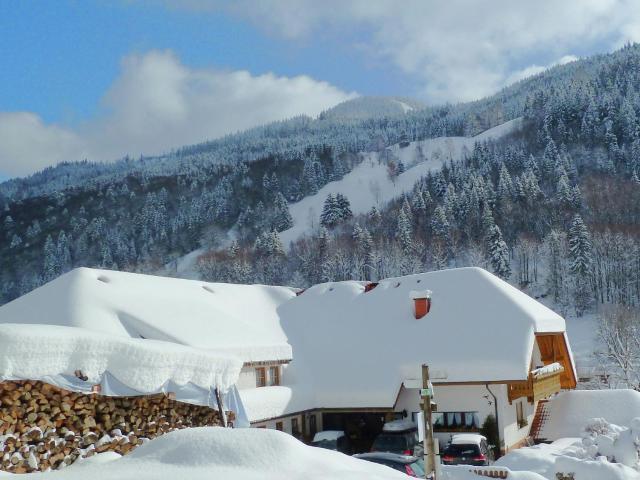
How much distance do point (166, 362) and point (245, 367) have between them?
805cm

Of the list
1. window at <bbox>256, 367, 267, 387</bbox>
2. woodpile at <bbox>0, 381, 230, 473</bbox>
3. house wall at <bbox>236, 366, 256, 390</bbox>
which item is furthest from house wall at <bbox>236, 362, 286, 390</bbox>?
woodpile at <bbox>0, 381, 230, 473</bbox>

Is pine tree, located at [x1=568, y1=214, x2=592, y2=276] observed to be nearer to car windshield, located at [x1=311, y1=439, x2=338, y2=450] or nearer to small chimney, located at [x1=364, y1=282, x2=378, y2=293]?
small chimney, located at [x1=364, y1=282, x2=378, y2=293]

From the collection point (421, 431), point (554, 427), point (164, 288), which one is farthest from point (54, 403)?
point (554, 427)

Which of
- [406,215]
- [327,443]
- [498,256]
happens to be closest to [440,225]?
[406,215]

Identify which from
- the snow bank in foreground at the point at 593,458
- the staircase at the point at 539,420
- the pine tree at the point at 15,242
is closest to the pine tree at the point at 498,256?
the staircase at the point at 539,420

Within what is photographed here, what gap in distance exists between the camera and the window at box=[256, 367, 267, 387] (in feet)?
70.1

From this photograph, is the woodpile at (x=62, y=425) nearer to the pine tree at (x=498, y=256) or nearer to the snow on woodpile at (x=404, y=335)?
the snow on woodpile at (x=404, y=335)

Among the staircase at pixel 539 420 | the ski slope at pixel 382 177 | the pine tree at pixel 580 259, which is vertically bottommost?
the staircase at pixel 539 420

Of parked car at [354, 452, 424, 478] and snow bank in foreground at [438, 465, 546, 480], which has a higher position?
parked car at [354, 452, 424, 478]

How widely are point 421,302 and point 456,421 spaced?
486 centimetres

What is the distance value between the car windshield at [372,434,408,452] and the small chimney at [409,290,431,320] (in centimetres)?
558

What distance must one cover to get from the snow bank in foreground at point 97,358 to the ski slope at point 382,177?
111447 millimetres

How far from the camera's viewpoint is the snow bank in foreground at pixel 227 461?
6995mm

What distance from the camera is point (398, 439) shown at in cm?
2183
